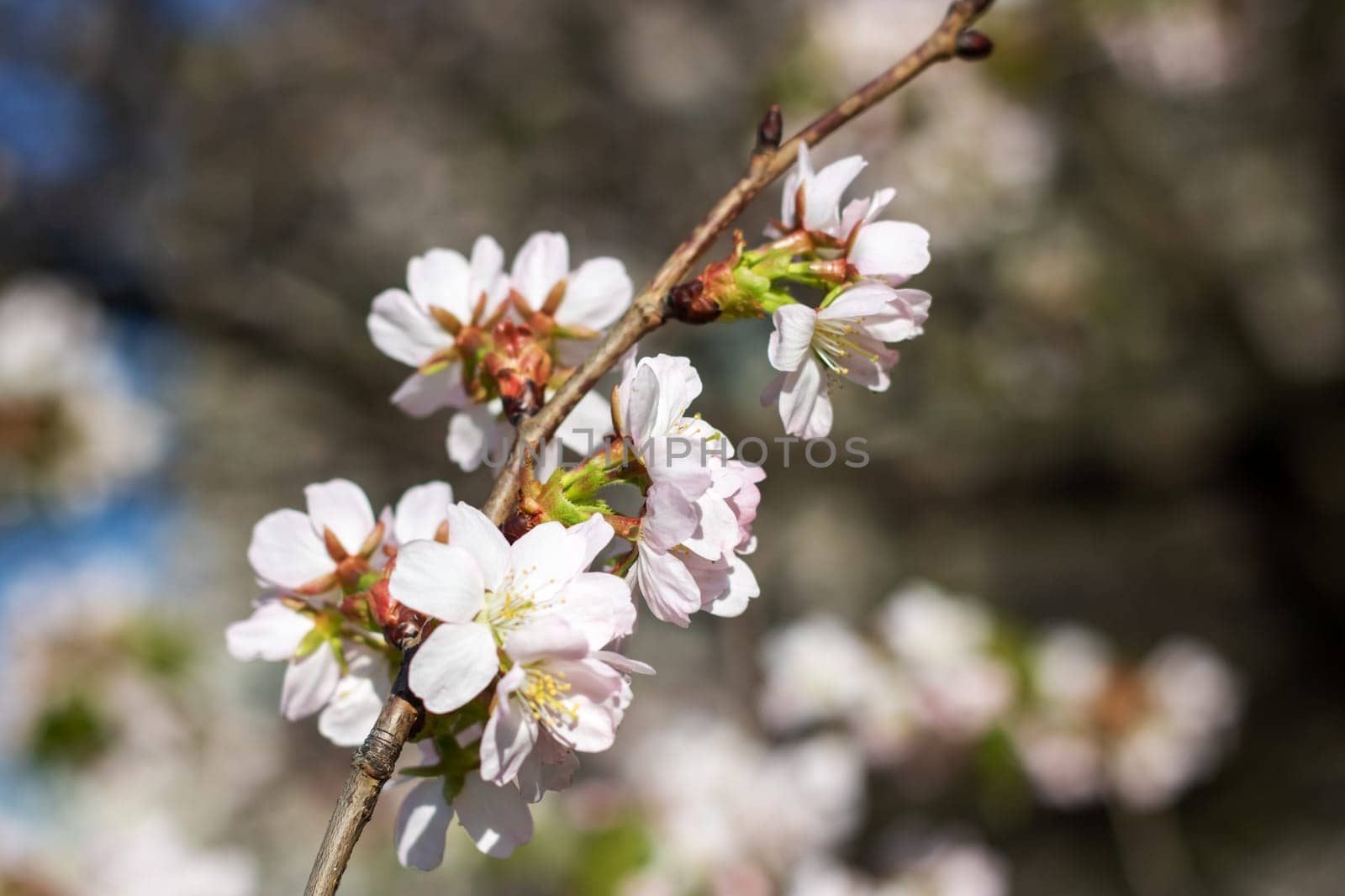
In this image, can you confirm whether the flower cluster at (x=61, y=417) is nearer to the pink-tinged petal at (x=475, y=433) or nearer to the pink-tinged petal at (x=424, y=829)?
the pink-tinged petal at (x=475, y=433)

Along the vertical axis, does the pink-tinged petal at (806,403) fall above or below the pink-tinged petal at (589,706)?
above

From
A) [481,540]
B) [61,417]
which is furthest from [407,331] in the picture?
[61,417]

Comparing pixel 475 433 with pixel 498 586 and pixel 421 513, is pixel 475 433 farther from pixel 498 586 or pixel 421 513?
pixel 498 586

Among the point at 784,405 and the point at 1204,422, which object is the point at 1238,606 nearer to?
the point at 1204,422

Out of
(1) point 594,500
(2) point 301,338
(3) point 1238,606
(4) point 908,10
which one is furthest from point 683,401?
(3) point 1238,606

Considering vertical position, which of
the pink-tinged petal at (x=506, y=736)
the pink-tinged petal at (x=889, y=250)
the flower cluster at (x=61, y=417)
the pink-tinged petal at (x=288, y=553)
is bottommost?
the pink-tinged petal at (x=506, y=736)

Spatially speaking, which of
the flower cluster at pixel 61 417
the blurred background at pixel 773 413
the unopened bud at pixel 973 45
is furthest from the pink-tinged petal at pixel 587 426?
the flower cluster at pixel 61 417

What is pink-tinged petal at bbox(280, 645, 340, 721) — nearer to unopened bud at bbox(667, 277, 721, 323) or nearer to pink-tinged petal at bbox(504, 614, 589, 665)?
pink-tinged petal at bbox(504, 614, 589, 665)
